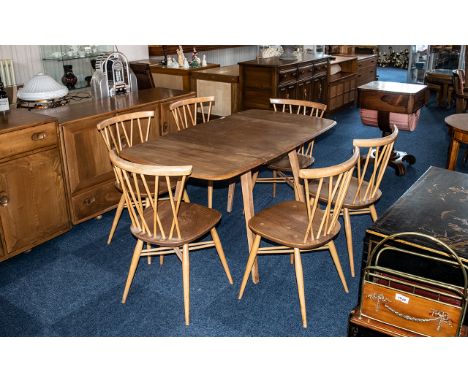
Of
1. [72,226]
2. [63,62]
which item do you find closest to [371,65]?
[63,62]

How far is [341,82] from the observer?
20.7ft

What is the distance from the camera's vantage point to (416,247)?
165 centimetres

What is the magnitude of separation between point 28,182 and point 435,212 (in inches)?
86.2

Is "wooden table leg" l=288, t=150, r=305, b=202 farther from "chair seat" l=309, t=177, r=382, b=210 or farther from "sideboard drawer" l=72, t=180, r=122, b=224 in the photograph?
"sideboard drawer" l=72, t=180, r=122, b=224

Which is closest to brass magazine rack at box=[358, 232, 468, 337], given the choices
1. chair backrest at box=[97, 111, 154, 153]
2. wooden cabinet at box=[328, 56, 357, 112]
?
chair backrest at box=[97, 111, 154, 153]

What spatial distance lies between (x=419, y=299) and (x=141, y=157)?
4.72 feet

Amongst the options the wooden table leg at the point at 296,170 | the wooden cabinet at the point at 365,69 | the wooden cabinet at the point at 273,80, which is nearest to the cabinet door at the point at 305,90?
the wooden cabinet at the point at 273,80

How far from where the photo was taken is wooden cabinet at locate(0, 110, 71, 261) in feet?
8.43

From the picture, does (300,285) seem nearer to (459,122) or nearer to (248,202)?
(248,202)

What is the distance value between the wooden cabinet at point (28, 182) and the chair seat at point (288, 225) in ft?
4.39

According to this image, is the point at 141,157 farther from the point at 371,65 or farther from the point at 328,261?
the point at 371,65

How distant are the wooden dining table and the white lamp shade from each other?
103cm

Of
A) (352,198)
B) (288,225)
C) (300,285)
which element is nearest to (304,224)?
(288,225)

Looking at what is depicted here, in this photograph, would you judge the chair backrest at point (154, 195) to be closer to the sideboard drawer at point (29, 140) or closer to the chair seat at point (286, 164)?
the sideboard drawer at point (29, 140)
